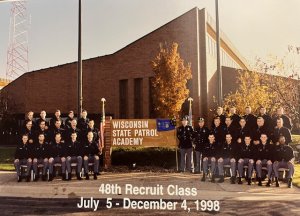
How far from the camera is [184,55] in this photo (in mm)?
23500

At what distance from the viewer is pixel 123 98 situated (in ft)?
89.7

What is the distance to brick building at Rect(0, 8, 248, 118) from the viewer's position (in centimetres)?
2366

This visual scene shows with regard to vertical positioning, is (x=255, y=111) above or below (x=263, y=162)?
above

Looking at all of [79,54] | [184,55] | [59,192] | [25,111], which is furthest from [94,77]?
[59,192]

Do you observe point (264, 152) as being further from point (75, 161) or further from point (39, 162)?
point (39, 162)

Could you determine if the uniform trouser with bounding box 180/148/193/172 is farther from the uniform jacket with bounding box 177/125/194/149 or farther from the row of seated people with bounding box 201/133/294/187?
the row of seated people with bounding box 201/133/294/187

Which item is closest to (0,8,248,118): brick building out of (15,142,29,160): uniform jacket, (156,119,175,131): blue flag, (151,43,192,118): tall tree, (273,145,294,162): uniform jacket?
(151,43,192,118): tall tree

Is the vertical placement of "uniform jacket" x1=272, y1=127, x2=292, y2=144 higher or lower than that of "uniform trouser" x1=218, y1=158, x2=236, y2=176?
higher

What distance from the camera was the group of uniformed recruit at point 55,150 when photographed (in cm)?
1050

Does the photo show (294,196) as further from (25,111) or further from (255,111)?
(25,111)

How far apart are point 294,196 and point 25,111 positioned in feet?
86.7

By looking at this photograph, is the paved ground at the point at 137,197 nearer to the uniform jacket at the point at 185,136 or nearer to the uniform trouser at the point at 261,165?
the uniform trouser at the point at 261,165

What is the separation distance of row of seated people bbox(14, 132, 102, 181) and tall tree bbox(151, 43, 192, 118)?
10569mm

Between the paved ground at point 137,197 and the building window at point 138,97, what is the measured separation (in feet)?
50.3
